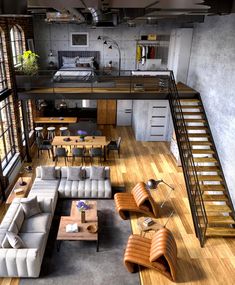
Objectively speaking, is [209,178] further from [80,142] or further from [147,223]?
[80,142]

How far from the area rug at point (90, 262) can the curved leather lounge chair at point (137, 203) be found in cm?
41

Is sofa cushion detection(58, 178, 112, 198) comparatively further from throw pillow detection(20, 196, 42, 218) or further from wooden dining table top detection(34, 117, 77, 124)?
wooden dining table top detection(34, 117, 77, 124)

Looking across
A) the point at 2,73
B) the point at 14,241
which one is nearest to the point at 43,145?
the point at 2,73

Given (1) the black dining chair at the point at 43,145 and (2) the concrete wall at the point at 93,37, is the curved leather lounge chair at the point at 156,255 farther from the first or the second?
(2) the concrete wall at the point at 93,37

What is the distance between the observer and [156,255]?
587 centimetres

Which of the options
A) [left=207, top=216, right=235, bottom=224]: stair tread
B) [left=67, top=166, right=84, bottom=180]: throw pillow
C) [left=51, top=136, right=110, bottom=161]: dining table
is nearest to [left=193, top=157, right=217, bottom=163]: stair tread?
[left=207, top=216, right=235, bottom=224]: stair tread

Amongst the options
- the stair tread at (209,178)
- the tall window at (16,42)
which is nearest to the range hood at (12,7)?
the stair tread at (209,178)

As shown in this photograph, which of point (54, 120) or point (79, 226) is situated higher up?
point (54, 120)

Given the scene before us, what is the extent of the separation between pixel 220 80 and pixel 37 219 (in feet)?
22.0

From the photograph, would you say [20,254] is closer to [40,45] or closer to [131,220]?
[131,220]

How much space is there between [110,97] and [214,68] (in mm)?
3769

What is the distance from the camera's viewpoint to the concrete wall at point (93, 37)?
13.4 meters

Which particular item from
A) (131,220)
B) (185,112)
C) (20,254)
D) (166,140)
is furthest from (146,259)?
(166,140)

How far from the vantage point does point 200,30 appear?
33.7ft
